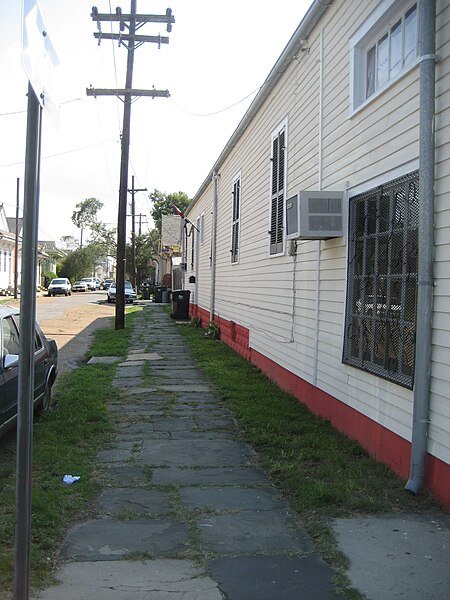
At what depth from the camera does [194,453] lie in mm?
5879

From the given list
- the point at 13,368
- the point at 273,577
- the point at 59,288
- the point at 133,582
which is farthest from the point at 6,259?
the point at 273,577

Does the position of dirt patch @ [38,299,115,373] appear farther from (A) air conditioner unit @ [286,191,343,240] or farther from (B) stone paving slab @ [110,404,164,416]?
(A) air conditioner unit @ [286,191,343,240]

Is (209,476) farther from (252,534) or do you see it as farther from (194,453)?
(252,534)

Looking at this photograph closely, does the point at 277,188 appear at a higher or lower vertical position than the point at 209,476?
higher

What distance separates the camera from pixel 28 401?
8.56 ft

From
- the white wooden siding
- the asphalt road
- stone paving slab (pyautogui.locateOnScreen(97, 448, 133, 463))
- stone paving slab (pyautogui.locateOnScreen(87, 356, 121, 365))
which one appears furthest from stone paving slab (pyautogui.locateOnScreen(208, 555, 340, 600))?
the asphalt road

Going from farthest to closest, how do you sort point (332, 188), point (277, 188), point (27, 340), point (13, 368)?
point (277, 188) → point (332, 188) → point (13, 368) → point (27, 340)

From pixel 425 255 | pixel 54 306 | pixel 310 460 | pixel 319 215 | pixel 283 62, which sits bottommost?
pixel 54 306

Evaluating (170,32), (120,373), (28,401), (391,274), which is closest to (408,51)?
(391,274)

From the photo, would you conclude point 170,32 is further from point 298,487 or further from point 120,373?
point 298,487

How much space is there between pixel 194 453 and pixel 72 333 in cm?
1313

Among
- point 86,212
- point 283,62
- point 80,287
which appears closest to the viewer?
point 283,62

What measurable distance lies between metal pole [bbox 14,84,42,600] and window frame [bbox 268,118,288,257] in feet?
21.0

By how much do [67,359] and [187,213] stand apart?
51.0 feet
